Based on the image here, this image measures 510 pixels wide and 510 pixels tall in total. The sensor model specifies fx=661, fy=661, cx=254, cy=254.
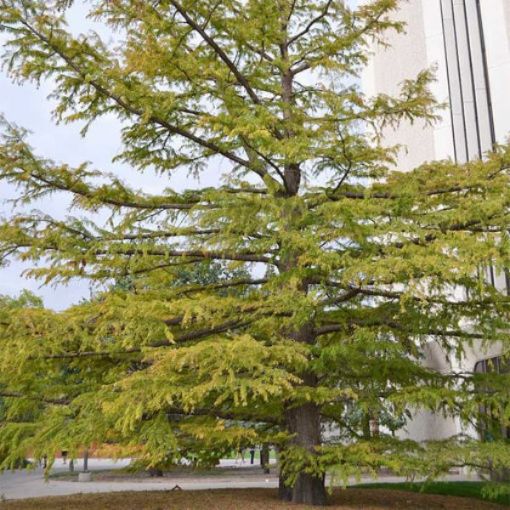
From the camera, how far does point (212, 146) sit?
9664 millimetres

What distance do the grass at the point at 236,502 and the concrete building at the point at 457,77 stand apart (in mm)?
5631

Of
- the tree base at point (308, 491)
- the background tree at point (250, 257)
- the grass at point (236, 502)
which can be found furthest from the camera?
the grass at point (236, 502)

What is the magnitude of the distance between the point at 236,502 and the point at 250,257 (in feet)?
11.8

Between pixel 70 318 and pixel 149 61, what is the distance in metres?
3.48

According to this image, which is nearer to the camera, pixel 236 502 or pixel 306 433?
pixel 306 433

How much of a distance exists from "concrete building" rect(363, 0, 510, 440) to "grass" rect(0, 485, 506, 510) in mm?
5631

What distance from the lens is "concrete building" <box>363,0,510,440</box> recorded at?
19750 millimetres

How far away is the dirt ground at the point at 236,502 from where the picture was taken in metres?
9.35

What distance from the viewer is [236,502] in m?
9.64

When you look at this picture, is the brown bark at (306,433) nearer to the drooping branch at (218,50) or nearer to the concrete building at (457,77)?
the drooping branch at (218,50)

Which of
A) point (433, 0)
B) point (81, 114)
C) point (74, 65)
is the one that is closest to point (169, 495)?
point (81, 114)

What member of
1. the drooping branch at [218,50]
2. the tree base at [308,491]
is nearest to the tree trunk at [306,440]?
the tree base at [308,491]

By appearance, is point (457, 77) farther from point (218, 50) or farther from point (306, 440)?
point (306, 440)

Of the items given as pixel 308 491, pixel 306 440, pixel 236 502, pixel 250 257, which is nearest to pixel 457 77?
pixel 250 257
